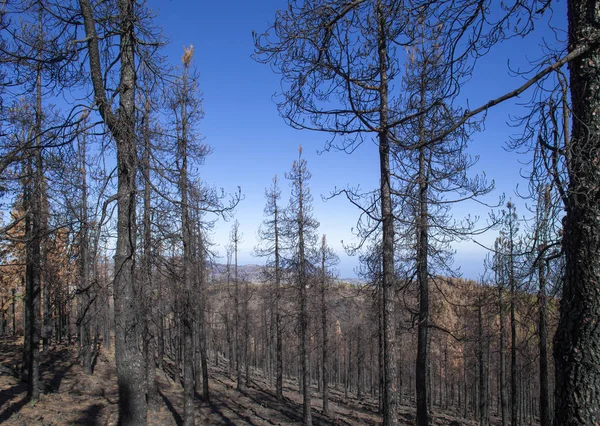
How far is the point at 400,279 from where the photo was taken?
33.8ft

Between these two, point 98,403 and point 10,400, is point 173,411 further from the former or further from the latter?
point 10,400

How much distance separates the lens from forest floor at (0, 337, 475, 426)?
440 inches

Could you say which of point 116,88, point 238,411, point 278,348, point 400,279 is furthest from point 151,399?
point 116,88

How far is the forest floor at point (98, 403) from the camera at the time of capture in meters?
11.2

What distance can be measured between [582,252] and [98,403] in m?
16.5

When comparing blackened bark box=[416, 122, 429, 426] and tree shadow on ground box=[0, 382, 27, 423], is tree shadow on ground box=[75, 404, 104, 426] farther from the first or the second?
blackened bark box=[416, 122, 429, 426]

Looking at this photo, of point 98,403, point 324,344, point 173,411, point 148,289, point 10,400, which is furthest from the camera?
point 324,344

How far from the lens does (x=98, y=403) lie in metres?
13.9

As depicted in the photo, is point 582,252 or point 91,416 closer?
point 582,252

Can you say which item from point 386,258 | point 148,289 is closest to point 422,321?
point 386,258

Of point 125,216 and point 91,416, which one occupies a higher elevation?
point 125,216

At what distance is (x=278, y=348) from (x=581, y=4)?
20.9 m

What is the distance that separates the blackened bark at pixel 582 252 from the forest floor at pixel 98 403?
12182mm

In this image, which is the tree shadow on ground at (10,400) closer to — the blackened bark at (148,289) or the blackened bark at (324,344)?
the blackened bark at (148,289)
